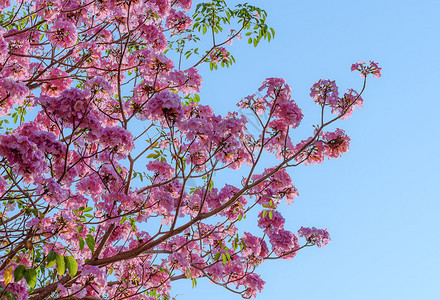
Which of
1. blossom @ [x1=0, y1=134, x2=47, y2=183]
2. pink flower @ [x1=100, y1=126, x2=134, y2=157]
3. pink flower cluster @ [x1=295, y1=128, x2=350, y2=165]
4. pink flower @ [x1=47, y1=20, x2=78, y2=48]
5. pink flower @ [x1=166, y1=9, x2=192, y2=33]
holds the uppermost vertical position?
pink flower @ [x1=166, y1=9, x2=192, y2=33]

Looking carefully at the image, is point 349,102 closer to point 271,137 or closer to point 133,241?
point 271,137

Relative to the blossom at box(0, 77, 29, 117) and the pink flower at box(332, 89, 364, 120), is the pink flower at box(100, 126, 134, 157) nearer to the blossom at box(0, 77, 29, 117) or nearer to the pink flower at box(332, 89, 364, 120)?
the blossom at box(0, 77, 29, 117)

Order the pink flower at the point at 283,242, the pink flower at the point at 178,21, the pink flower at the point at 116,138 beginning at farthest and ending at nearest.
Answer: the pink flower at the point at 178,21, the pink flower at the point at 283,242, the pink flower at the point at 116,138

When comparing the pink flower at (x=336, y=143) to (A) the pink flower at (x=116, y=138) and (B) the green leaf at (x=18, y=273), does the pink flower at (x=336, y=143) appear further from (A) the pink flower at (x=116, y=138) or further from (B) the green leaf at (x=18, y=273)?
(B) the green leaf at (x=18, y=273)

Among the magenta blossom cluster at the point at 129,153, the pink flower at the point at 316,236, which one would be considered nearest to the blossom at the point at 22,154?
the magenta blossom cluster at the point at 129,153

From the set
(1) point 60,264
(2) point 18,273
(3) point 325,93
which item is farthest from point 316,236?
(2) point 18,273

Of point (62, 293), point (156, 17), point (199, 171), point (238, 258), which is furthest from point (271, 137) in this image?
point (62, 293)

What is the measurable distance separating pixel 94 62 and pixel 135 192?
1.74 metres

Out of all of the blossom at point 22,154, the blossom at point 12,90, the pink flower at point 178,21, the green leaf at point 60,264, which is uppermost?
the pink flower at point 178,21

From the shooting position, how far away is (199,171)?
4262mm

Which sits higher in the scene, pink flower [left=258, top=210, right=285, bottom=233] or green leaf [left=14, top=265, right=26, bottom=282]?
pink flower [left=258, top=210, right=285, bottom=233]

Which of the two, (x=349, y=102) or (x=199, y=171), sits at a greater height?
(x=349, y=102)

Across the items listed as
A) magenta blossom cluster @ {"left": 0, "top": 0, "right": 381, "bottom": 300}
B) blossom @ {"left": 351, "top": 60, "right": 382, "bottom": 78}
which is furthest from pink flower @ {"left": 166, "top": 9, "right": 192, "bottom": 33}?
blossom @ {"left": 351, "top": 60, "right": 382, "bottom": 78}

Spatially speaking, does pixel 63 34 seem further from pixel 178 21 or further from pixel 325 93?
Result: pixel 325 93
